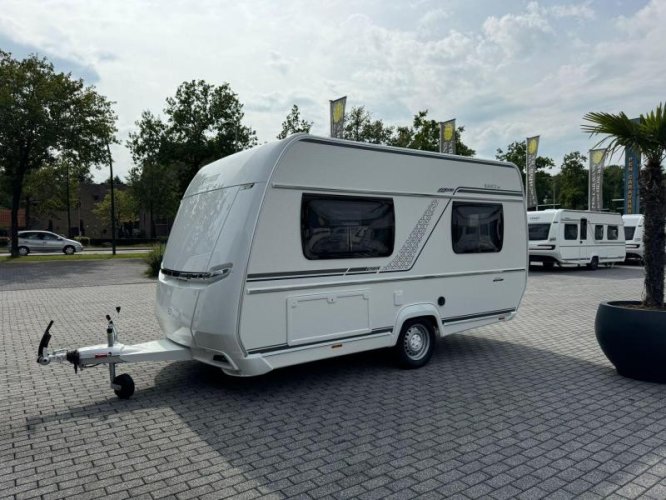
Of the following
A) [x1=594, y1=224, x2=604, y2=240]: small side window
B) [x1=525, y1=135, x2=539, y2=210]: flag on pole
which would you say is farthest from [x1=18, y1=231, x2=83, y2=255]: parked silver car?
[x1=594, y1=224, x2=604, y2=240]: small side window

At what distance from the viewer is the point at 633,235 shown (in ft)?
81.4

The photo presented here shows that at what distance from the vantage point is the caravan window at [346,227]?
5.56 metres

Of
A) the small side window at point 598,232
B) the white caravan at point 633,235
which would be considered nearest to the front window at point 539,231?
the small side window at point 598,232

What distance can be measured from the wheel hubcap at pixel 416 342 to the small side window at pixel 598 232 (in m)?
17.1

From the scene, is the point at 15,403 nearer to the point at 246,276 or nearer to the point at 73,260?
the point at 246,276

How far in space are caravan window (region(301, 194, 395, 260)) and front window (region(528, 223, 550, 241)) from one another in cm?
1556

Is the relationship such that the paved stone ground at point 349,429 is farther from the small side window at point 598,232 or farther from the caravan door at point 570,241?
the small side window at point 598,232

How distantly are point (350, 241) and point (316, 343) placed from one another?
1.20 meters

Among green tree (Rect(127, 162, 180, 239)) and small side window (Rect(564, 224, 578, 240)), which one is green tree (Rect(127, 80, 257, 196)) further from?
small side window (Rect(564, 224, 578, 240))

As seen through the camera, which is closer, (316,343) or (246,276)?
(246,276)

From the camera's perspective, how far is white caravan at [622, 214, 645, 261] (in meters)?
24.4

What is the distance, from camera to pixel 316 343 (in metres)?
5.55

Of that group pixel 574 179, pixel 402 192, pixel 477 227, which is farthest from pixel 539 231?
pixel 574 179

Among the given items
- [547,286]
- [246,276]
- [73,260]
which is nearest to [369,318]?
[246,276]
